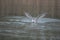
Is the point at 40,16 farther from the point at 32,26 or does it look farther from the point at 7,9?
the point at 7,9

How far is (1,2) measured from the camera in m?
1.65

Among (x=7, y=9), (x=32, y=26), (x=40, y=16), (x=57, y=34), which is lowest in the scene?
(x=57, y=34)

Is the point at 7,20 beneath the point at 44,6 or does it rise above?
beneath

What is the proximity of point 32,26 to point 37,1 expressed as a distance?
30 centimetres

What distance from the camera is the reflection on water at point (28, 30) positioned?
1.62 m

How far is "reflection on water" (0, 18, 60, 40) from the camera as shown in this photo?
1.62m

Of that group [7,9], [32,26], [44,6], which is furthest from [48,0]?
[7,9]

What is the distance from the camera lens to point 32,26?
164 cm

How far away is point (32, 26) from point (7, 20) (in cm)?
30

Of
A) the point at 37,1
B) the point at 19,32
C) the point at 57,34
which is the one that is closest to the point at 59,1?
the point at 37,1

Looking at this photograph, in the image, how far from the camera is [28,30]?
164 cm

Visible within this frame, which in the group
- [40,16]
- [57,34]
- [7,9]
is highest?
[7,9]

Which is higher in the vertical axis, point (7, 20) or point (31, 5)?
point (31, 5)

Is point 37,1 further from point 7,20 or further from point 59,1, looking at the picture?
point 7,20
